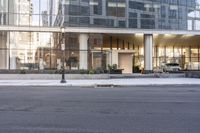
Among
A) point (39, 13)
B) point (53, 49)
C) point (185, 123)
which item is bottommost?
point (185, 123)

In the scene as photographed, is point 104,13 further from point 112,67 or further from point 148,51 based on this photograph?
point 148,51

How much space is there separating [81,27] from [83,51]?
2.97m

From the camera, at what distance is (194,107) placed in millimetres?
16984

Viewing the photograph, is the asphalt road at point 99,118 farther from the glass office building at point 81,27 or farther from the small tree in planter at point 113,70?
the small tree in planter at point 113,70

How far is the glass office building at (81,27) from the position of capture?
5012cm

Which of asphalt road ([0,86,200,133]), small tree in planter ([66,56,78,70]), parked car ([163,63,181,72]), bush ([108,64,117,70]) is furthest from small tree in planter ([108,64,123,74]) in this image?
asphalt road ([0,86,200,133])

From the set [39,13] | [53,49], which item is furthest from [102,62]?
[39,13]

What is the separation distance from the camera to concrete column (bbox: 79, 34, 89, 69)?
5203cm

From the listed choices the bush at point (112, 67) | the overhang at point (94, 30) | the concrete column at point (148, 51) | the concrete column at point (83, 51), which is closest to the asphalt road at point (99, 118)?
the overhang at point (94, 30)

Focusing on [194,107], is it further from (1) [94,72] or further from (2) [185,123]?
(1) [94,72]

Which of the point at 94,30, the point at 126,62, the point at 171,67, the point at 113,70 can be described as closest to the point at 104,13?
the point at 94,30

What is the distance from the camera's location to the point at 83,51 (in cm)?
5231

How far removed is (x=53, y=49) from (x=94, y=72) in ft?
24.9

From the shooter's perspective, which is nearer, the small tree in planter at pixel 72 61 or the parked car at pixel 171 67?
the small tree in planter at pixel 72 61
